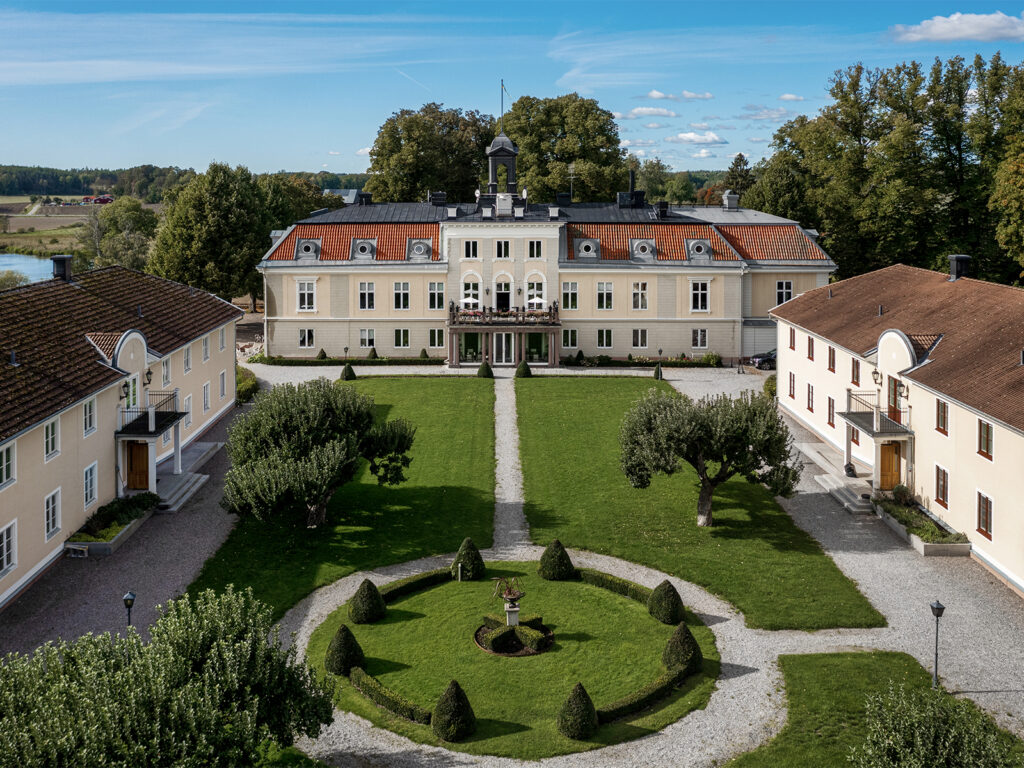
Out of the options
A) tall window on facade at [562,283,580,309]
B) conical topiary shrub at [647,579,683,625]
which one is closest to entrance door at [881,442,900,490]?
conical topiary shrub at [647,579,683,625]

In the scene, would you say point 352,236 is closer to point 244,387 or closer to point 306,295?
point 306,295

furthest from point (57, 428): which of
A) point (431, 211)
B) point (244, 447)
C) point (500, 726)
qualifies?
point (431, 211)

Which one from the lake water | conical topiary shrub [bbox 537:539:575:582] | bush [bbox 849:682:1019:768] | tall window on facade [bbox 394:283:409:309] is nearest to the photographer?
bush [bbox 849:682:1019:768]

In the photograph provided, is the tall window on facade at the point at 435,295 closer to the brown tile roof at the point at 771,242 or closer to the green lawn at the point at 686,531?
the brown tile roof at the point at 771,242

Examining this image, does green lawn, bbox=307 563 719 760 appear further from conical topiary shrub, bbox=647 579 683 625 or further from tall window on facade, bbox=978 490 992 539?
tall window on facade, bbox=978 490 992 539

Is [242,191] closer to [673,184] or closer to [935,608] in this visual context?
[935,608]

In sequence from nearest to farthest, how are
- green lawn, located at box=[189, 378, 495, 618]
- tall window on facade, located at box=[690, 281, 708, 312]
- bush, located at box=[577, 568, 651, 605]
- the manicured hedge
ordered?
bush, located at box=[577, 568, 651, 605], the manicured hedge, green lawn, located at box=[189, 378, 495, 618], tall window on facade, located at box=[690, 281, 708, 312]
